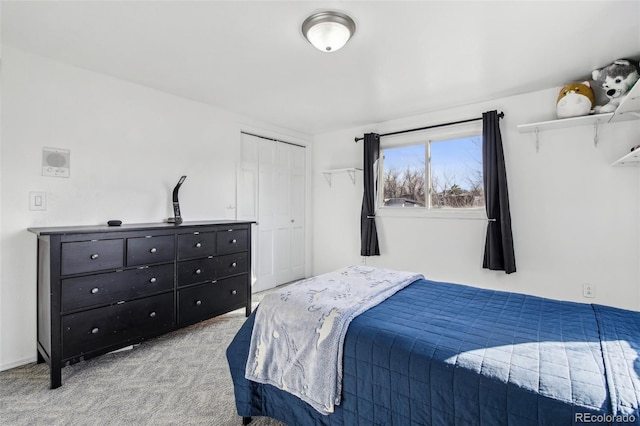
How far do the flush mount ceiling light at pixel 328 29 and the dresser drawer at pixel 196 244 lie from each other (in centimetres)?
190

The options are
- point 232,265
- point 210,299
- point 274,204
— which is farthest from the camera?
point 274,204

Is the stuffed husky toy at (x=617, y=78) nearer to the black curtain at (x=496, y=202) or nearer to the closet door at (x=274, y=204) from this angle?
the black curtain at (x=496, y=202)

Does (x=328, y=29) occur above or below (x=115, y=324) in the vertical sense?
above

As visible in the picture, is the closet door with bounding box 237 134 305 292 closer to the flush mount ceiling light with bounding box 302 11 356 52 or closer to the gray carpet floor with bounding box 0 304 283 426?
the gray carpet floor with bounding box 0 304 283 426

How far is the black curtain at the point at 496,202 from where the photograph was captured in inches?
122

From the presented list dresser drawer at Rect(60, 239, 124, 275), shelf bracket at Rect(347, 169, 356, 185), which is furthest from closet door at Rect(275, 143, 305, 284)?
dresser drawer at Rect(60, 239, 124, 275)

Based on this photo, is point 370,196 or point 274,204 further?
point 274,204

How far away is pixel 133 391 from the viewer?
196 cm

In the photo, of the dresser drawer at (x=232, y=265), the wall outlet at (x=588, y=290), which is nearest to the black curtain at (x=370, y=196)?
the dresser drawer at (x=232, y=265)

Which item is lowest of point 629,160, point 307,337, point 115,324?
point 115,324

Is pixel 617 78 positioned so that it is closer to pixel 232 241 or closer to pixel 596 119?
pixel 596 119

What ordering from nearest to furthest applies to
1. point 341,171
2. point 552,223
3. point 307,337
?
point 307,337, point 552,223, point 341,171

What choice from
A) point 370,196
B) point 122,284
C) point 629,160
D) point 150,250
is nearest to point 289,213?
point 370,196

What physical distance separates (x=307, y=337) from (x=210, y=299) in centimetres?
177
